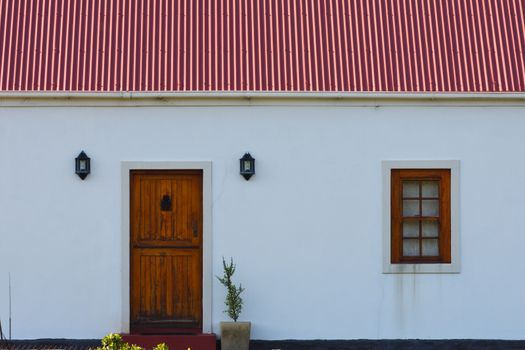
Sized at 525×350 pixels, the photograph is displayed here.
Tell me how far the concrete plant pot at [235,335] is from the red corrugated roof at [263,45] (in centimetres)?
289

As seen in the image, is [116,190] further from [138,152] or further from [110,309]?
[110,309]

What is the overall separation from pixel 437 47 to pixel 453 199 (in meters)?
2.03

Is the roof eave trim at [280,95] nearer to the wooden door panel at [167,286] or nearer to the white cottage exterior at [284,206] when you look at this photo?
the white cottage exterior at [284,206]

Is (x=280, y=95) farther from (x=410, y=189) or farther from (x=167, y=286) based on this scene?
(x=167, y=286)

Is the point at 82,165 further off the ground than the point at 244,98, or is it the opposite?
the point at 244,98

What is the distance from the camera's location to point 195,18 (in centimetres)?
1191

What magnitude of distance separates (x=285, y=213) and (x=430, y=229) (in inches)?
72.3

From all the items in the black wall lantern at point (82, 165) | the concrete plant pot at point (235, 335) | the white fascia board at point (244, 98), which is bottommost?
the concrete plant pot at point (235, 335)

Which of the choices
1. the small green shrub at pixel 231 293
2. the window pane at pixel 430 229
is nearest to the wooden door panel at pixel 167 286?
the small green shrub at pixel 231 293

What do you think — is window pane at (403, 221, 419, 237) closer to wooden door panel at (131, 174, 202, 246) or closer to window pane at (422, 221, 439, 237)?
window pane at (422, 221, 439, 237)

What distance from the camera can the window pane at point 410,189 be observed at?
445 inches

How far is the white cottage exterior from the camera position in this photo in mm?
11070

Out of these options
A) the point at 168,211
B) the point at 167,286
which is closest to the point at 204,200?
the point at 168,211

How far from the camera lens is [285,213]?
36.6ft
